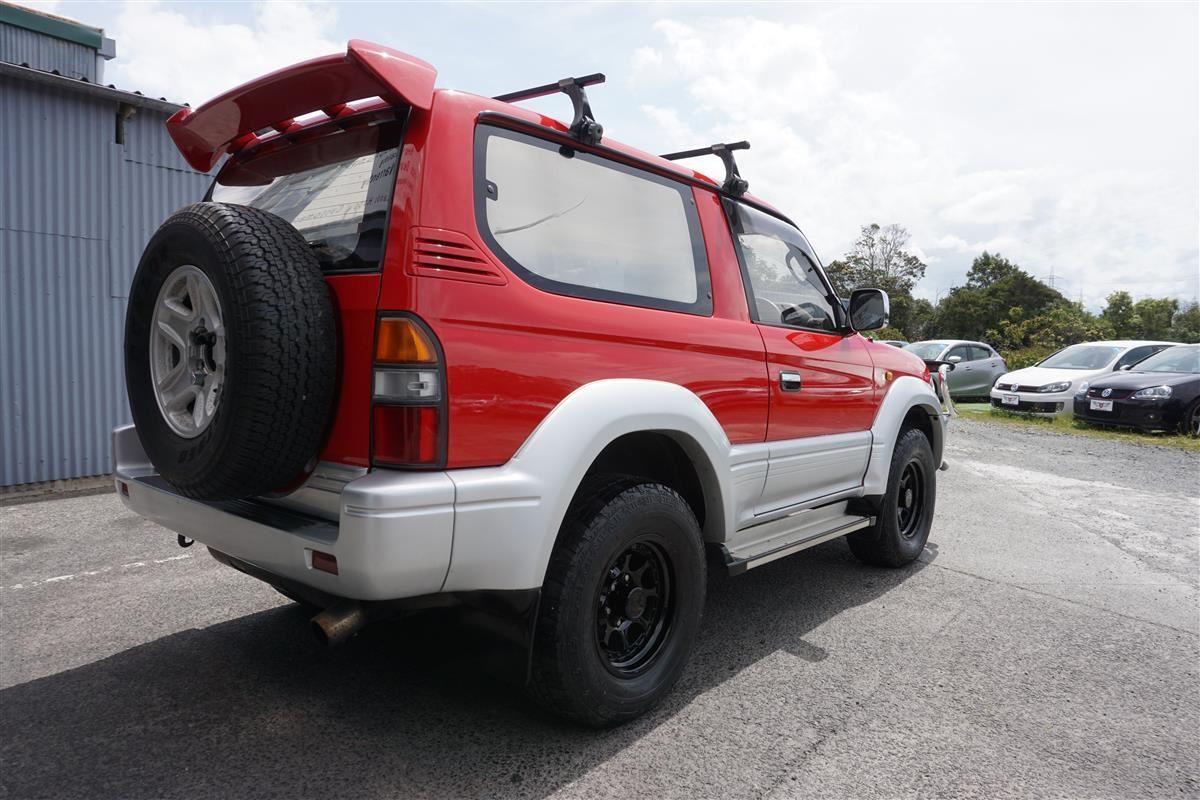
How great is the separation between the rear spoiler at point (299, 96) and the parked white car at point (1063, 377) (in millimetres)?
12775

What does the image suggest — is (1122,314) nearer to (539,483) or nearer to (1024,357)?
(1024,357)

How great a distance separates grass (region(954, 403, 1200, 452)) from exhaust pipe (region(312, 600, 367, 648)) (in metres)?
11.4

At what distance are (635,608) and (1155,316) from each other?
200 feet

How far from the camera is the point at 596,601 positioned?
241 cm

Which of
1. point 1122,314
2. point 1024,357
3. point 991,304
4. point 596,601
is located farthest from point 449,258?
point 1122,314

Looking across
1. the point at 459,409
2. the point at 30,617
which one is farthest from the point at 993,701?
the point at 30,617

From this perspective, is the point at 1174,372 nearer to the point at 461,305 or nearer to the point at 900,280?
the point at 461,305

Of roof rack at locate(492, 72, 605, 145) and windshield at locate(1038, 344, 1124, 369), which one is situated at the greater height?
roof rack at locate(492, 72, 605, 145)

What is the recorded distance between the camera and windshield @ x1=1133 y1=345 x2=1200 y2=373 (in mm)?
11448

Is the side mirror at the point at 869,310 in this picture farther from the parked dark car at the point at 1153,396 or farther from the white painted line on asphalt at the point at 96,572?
the parked dark car at the point at 1153,396

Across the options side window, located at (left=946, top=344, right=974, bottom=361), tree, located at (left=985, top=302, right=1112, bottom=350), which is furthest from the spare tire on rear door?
tree, located at (left=985, top=302, right=1112, bottom=350)

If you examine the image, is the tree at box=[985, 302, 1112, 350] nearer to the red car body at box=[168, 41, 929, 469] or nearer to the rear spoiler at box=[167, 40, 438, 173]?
the red car body at box=[168, 41, 929, 469]

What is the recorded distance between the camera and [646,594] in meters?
2.67

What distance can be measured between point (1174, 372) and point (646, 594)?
12.4 meters
